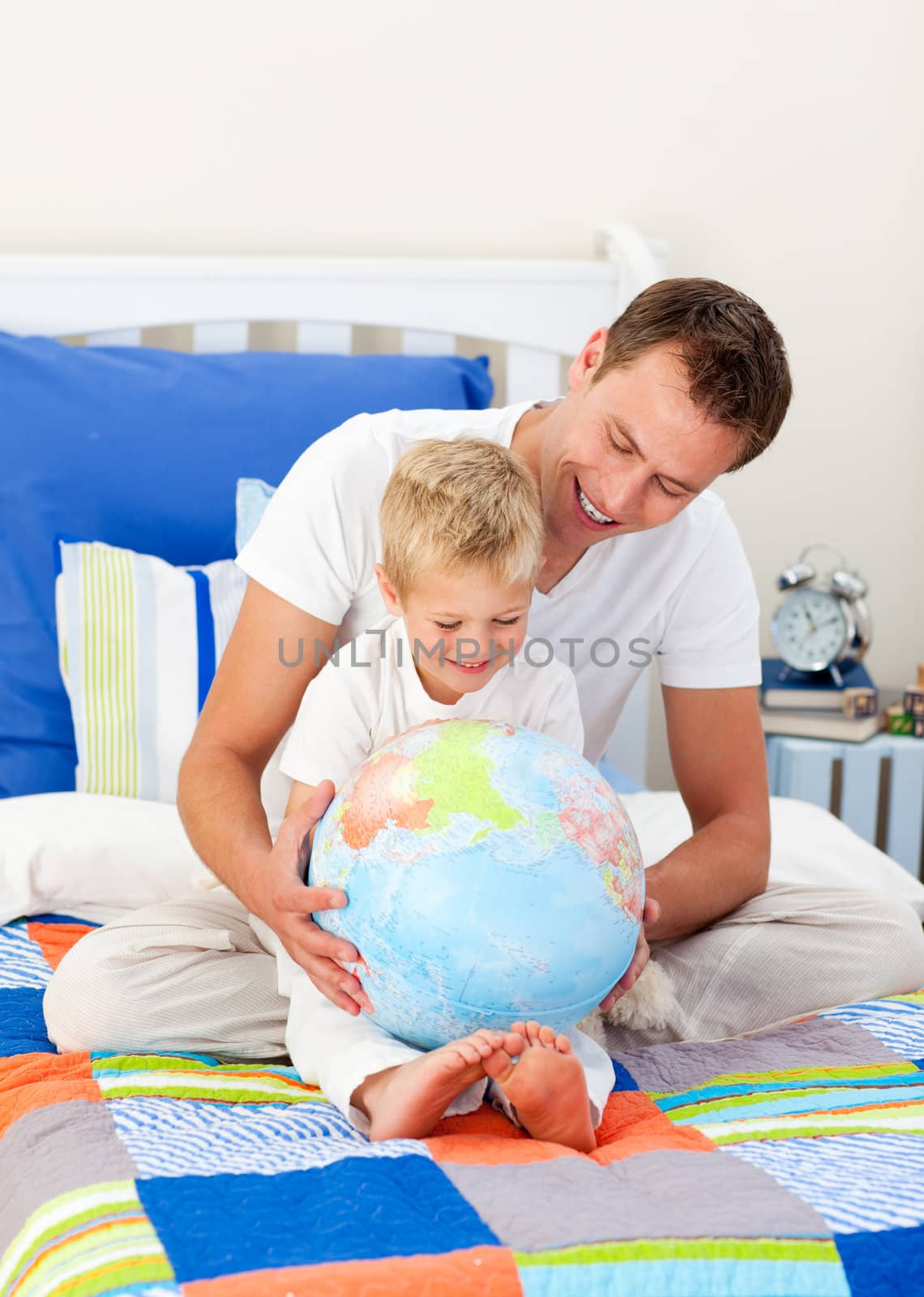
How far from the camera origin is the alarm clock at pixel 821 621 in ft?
8.08

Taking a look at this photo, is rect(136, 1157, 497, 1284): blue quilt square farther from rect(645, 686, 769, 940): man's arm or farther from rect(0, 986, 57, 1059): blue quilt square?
rect(645, 686, 769, 940): man's arm

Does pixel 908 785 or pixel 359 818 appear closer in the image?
pixel 359 818

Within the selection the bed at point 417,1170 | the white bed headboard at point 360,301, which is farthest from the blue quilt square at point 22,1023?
Result: the white bed headboard at point 360,301

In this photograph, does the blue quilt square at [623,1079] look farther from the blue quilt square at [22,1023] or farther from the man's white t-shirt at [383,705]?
the blue quilt square at [22,1023]

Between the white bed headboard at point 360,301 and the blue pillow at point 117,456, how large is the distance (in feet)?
0.65

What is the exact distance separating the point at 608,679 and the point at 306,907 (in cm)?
62

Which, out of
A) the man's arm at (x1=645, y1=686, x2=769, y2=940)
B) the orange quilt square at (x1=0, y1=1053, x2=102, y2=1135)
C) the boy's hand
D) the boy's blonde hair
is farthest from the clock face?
the orange quilt square at (x1=0, y1=1053, x2=102, y2=1135)

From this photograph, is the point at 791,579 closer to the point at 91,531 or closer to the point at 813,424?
the point at 813,424

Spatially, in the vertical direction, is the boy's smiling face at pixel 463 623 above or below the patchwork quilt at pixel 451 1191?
above

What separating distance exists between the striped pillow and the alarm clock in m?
1.08

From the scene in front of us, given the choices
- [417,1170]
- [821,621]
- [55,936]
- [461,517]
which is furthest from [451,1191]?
[821,621]

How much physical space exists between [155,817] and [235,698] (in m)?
0.40

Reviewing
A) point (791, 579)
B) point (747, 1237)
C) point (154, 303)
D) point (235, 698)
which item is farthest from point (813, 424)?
point (747, 1237)

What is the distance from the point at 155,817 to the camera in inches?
68.8
